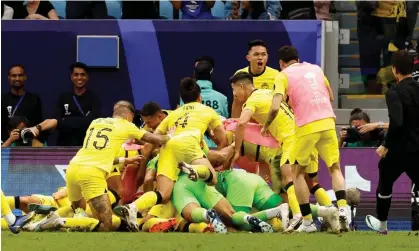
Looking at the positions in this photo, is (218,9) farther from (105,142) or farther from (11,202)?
(11,202)

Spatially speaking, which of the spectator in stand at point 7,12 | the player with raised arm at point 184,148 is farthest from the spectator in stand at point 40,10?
the player with raised arm at point 184,148

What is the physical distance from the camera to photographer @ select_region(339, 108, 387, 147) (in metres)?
18.1

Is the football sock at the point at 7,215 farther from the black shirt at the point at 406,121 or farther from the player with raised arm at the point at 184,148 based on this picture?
the black shirt at the point at 406,121

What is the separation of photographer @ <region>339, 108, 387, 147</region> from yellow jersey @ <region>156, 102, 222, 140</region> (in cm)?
242

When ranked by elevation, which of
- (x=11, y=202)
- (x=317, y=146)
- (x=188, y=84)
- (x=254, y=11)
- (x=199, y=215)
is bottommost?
(x=11, y=202)

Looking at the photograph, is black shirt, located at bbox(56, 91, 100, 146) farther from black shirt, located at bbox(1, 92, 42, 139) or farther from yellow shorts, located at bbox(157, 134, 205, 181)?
yellow shorts, located at bbox(157, 134, 205, 181)

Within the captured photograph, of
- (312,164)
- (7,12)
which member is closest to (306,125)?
(312,164)

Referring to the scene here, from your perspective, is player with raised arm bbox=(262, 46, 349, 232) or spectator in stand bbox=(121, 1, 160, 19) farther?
spectator in stand bbox=(121, 1, 160, 19)

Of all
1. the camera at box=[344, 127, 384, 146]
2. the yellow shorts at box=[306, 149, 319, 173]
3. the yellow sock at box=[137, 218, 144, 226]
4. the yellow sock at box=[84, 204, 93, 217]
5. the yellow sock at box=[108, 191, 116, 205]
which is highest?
the yellow shorts at box=[306, 149, 319, 173]

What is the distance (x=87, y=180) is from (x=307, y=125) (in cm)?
283

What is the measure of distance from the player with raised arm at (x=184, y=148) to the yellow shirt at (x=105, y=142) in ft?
1.75

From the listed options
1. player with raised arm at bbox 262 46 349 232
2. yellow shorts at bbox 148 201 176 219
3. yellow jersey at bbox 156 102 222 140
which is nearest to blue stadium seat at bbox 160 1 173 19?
yellow jersey at bbox 156 102 222 140

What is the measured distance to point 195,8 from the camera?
2039cm

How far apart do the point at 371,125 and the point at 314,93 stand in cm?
307
